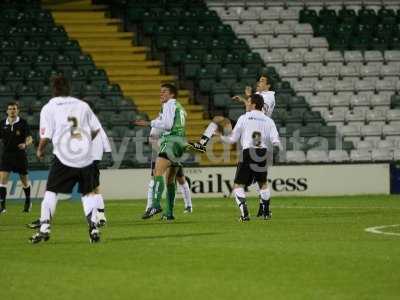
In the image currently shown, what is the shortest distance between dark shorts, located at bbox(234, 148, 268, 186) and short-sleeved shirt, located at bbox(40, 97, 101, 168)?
16.9ft

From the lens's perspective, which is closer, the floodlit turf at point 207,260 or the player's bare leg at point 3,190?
the floodlit turf at point 207,260

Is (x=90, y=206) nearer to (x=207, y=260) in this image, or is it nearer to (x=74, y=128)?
(x=74, y=128)

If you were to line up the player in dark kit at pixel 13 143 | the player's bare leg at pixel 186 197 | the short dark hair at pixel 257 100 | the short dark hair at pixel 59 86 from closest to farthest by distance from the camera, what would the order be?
the short dark hair at pixel 59 86, the short dark hair at pixel 257 100, the player's bare leg at pixel 186 197, the player in dark kit at pixel 13 143

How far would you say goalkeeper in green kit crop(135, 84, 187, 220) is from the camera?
64.4 ft

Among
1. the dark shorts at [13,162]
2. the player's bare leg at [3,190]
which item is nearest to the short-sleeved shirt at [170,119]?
the player's bare leg at [3,190]

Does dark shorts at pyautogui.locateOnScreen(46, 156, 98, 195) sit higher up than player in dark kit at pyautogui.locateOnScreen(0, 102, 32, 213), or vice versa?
player in dark kit at pyautogui.locateOnScreen(0, 102, 32, 213)

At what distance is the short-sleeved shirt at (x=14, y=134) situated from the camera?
24.6 meters

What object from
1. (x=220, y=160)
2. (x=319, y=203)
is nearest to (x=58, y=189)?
(x=319, y=203)

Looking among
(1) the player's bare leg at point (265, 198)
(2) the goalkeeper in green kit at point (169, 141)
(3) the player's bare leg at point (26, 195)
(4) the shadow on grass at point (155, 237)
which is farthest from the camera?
(3) the player's bare leg at point (26, 195)

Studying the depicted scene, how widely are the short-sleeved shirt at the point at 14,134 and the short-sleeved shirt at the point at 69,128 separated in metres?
10.1

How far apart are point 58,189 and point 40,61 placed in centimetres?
1975

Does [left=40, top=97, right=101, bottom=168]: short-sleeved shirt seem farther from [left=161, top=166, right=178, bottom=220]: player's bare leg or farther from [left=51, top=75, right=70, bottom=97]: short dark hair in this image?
[left=161, top=166, right=178, bottom=220]: player's bare leg

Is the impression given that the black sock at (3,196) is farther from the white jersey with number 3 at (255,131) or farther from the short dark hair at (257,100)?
the short dark hair at (257,100)

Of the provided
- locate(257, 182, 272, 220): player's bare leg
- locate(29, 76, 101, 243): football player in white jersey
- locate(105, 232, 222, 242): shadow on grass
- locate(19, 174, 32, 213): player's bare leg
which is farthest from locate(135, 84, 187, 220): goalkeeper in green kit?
locate(29, 76, 101, 243): football player in white jersey
